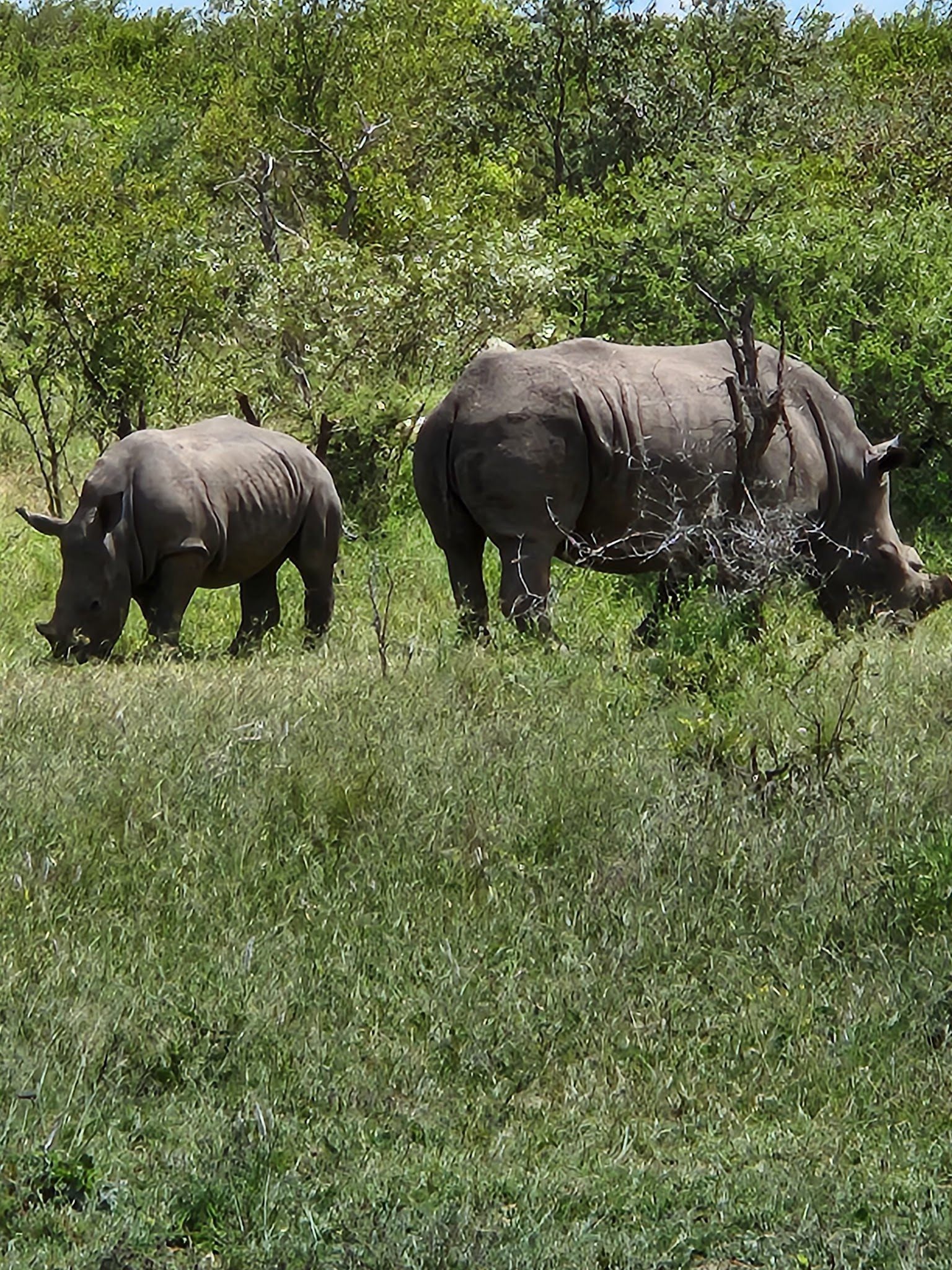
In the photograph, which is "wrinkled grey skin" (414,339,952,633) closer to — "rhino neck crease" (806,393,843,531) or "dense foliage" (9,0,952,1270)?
"rhino neck crease" (806,393,843,531)

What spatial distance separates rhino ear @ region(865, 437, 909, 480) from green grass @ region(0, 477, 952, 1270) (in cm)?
280

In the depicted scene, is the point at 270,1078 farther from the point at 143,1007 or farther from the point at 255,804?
the point at 255,804

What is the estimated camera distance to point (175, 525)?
1075 cm

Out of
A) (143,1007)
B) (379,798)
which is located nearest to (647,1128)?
(143,1007)

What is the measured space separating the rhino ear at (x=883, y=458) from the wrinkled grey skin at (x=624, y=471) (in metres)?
0.01

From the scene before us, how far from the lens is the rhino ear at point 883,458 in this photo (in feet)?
35.1

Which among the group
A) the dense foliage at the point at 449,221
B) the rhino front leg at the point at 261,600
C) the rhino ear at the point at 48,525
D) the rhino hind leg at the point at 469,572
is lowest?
the rhino front leg at the point at 261,600

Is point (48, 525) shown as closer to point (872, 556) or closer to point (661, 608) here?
point (661, 608)

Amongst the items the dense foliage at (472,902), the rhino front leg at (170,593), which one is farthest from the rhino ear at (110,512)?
the dense foliage at (472,902)

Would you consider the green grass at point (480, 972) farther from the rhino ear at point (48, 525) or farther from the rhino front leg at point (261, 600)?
the rhino front leg at point (261, 600)

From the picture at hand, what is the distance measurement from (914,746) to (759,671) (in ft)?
3.18

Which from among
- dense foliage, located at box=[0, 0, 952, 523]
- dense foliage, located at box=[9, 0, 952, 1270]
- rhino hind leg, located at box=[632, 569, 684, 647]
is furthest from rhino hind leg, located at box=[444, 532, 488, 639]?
dense foliage, located at box=[0, 0, 952, 523]

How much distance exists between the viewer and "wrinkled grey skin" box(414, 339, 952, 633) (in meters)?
10.0

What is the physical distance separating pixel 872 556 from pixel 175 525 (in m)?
4.28
